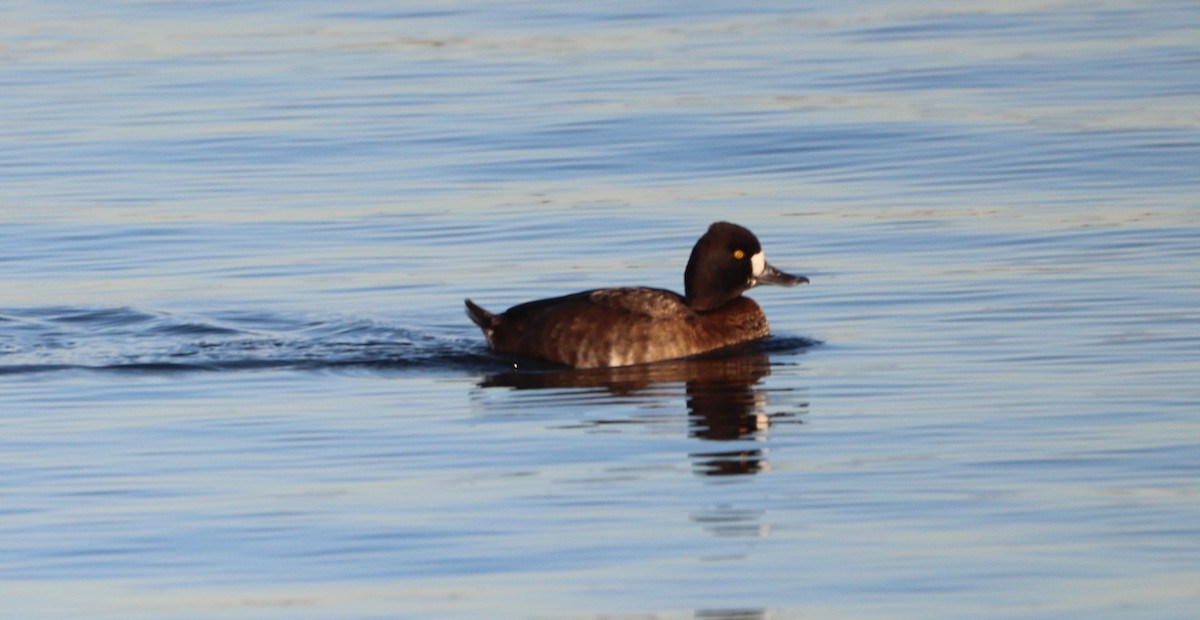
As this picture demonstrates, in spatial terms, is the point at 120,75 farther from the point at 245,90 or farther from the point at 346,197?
the point at 346,197

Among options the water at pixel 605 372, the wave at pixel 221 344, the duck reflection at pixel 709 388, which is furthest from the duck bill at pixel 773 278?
the duck reflection at pixel 709 388

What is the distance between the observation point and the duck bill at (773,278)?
13.6 metres

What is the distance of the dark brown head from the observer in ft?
44.1

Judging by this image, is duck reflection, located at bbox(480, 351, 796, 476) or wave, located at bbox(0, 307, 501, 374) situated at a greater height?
wave, located at bbox(0, 307, 501, 374)

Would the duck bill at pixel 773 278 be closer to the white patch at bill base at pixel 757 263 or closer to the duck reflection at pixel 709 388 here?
the white patch at bill base at pixel 757 263

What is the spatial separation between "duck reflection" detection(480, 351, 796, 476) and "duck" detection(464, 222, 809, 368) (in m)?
0.11

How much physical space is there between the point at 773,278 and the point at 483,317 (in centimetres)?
185

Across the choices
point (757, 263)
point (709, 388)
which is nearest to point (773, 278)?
point (757, 263)

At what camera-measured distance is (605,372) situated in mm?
12734

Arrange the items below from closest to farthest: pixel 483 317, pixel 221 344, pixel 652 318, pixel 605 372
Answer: pixel 605 372 → pixel 652 318 → pixel 483 317 → pixel 221 344

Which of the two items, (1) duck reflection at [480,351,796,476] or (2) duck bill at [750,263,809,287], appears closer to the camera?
(1) duck reflection at [480,351,796,476]

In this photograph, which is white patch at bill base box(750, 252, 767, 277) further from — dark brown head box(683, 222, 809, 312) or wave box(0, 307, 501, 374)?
wave box(0, 307, 501, 374)

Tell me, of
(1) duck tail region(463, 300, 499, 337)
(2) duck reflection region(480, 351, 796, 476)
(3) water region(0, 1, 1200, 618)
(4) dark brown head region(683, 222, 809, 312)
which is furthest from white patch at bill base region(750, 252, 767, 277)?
(1) duck tail region(463, 300, 499, 337)

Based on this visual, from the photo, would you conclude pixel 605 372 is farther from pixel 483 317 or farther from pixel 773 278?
pixel 773 278
